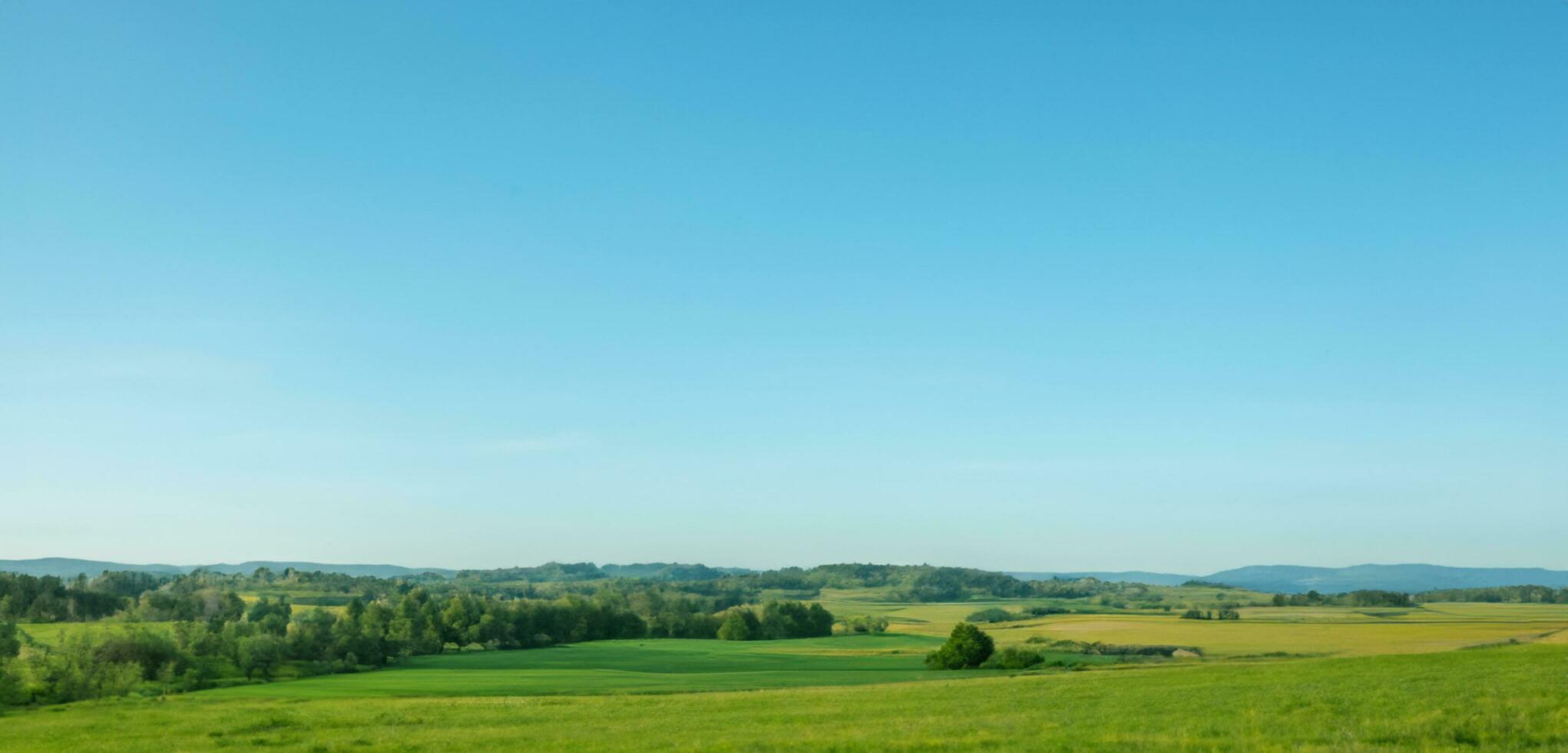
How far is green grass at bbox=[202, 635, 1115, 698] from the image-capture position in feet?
204

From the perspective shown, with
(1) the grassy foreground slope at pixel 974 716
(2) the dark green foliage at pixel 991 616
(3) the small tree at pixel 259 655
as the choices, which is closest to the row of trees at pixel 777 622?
(2) the dark green foliage at pixel 991 616

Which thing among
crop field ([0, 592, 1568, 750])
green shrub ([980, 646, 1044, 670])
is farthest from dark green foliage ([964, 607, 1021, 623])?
green shrub ([980, 646, 1044, 670])

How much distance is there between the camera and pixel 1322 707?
3139cm

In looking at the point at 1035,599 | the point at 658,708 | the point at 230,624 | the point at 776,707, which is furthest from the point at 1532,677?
the point at 1035,599

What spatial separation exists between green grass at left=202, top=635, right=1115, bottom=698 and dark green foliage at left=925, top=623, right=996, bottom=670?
6.57 ft

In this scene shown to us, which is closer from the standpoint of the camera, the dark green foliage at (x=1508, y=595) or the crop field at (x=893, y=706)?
the crop field at (x=893, y=706)

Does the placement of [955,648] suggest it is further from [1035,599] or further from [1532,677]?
[1035,599]

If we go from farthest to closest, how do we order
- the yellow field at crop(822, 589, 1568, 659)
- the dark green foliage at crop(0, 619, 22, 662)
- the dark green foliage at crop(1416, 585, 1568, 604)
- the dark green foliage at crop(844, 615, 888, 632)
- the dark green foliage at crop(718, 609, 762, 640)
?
the dark green foliage at crop(1416, 585, 1568, 604)
the dark green foliage at crop(844, 615, 888, 632)
the dark green foliage at crop(718, 609, 762, 640)
the yellow field at crop(822, 589, 1568, 659)
the dark green foliage at crop(0, 619, 22, 662)

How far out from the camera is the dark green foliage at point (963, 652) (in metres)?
75.3

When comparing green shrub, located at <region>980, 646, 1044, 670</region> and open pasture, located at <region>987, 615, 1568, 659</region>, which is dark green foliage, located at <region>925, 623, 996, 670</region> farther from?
open pasture, located at <region>987, 615, 1568, 659</region>

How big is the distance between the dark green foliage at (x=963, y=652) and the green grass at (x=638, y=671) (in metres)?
2.00

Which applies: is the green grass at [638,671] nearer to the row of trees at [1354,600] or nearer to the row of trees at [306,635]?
Answer: the row of trees at [306,635]

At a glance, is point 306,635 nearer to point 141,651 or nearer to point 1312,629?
point 141,651

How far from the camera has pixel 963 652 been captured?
2975 inches
